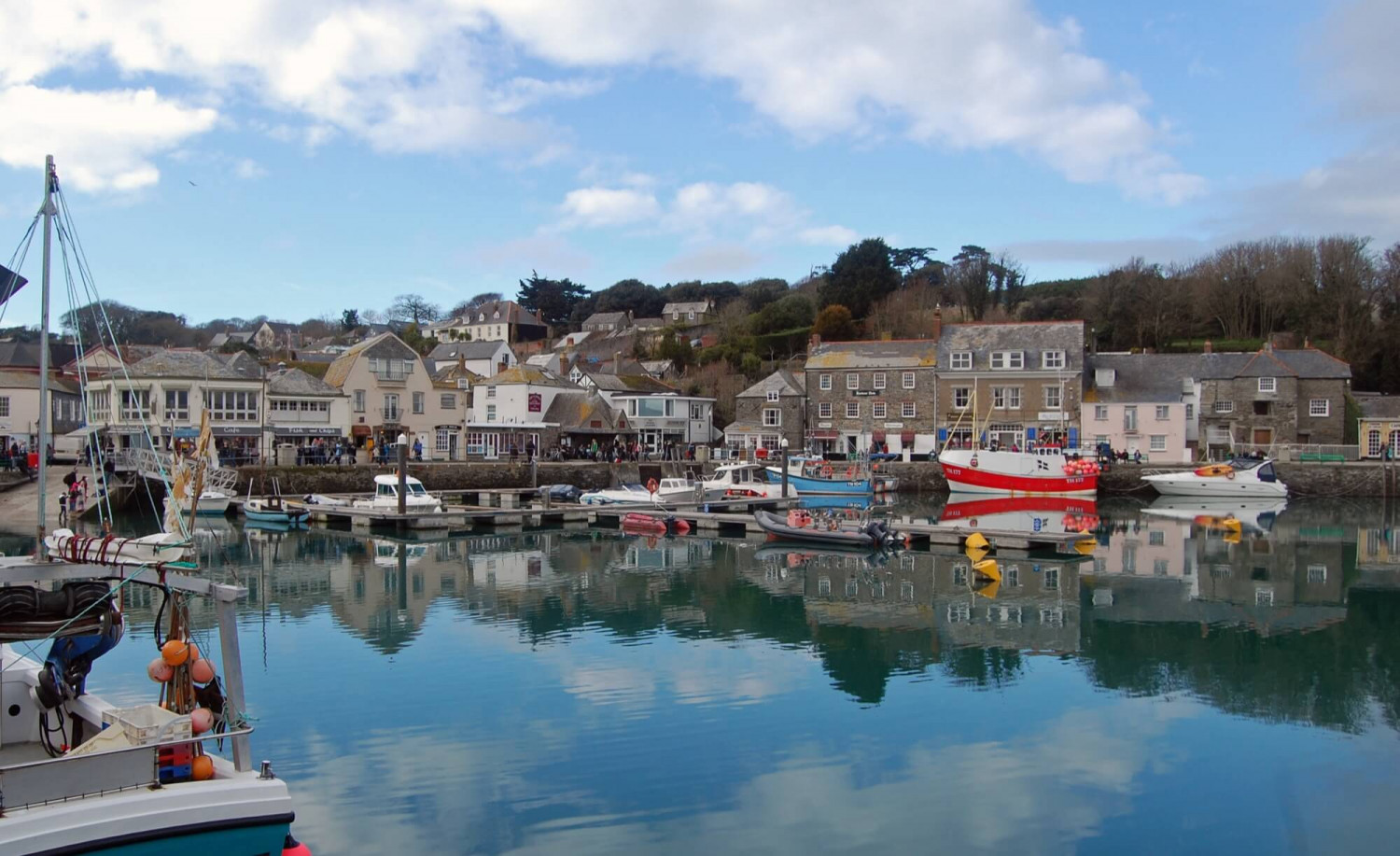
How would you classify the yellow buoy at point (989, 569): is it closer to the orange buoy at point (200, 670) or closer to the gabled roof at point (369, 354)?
the orange buoy at point (200, 670)

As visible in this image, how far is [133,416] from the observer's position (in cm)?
5525

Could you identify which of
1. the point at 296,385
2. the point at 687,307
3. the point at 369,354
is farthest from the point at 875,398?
the point at 687,307

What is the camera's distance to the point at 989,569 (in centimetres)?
2902

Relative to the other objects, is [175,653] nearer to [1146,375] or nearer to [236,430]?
[236,430]

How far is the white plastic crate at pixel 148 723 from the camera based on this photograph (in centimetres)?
876

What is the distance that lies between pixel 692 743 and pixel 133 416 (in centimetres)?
5091

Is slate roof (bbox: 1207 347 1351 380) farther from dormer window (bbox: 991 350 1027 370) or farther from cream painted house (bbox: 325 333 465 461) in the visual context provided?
cream painted house (bbox: 325 333 465 461)

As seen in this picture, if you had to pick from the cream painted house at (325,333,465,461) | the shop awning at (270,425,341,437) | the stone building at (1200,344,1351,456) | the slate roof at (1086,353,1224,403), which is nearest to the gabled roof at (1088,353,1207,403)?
the slate roof at (1086,353,1224,403)

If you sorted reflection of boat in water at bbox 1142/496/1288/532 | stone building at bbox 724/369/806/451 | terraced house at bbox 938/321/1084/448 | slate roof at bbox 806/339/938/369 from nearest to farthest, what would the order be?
1. reflection of boat in water at bbox 1142/496/1288/532
2. terraced house at bbox 938/321/1084/448
3. slate roof at bbox 806/339/938/369
4. stone building at bbox 724/369/806/451

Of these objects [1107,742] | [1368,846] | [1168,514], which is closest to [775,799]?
[1107,742]

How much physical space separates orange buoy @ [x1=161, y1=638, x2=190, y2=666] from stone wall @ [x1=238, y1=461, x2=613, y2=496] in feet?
133

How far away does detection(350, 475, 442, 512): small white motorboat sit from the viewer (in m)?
A: 40.8

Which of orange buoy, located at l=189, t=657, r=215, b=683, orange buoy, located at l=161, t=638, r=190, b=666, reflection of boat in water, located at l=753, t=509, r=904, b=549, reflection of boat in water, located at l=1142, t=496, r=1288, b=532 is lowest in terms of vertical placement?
reflection of boat in water, located at l=1142, t=496, r=1288, b=532

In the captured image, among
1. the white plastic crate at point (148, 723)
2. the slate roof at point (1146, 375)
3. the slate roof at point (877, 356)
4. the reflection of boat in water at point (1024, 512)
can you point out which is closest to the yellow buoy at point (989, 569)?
the reflection of boat in water at point (1024, 512)
